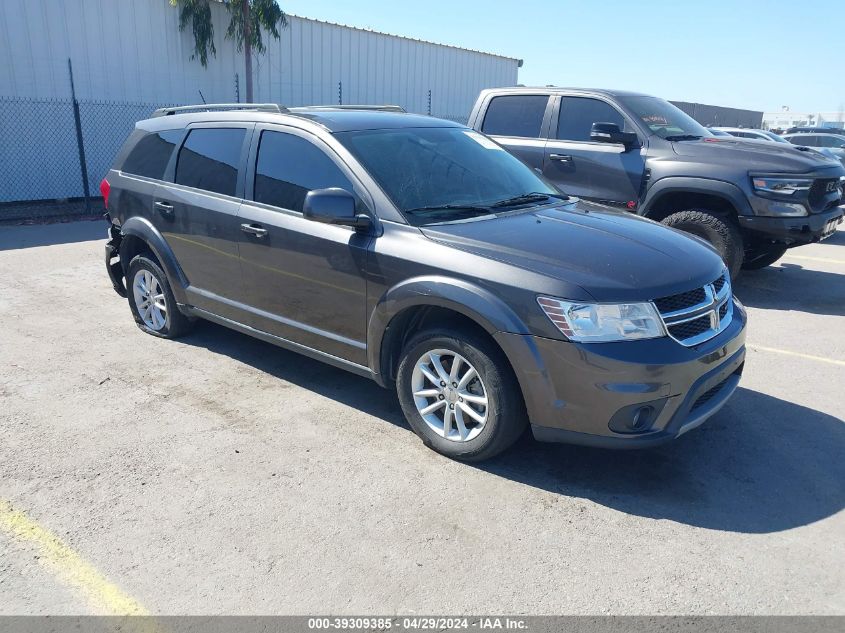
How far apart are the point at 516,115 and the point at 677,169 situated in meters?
2.14

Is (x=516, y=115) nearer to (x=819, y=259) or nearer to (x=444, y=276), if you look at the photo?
(x=819, y=259)

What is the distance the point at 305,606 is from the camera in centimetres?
260

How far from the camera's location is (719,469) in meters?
3.62

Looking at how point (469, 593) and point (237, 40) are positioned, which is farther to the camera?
point (237, 40)

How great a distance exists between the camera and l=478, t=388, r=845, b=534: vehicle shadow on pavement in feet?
10.7

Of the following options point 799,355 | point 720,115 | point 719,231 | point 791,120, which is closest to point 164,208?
point 799,355

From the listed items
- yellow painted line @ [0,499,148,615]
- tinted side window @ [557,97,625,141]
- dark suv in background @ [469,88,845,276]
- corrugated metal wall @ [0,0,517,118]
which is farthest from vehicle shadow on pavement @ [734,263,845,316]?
corrugated metal wall @ [0,0,517,118]

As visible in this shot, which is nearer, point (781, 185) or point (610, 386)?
point (610, 386)

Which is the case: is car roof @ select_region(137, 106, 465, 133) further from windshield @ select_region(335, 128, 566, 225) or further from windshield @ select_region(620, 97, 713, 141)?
windshield @ select_region(620, 97, 713, 141)

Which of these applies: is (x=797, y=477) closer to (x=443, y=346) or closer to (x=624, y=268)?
(x=624, y=268)

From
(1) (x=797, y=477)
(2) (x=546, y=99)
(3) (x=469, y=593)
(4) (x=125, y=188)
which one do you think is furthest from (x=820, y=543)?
(2) (x=546, y=99)

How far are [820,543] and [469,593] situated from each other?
5.29 feet

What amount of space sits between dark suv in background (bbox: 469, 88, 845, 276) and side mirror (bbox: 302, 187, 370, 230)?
421cm

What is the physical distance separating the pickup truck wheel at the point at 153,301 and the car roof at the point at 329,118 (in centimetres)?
119
